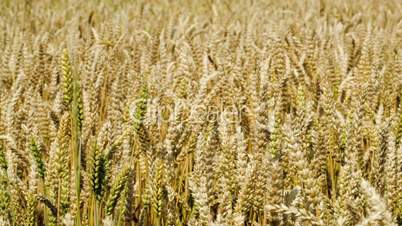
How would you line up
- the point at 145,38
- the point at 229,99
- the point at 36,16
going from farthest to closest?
the point at 36,16
the point at 145,38
the point at 229,99

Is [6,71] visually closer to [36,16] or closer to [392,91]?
[392,91]

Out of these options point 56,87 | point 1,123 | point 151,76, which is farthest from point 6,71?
point 1,123

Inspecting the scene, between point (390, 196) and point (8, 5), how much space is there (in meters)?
4.72

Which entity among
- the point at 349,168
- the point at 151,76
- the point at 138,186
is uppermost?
the point at 151,76

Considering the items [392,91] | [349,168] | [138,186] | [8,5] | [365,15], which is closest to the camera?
[349,168]

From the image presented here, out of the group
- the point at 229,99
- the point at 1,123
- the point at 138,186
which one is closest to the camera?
the point at 138,186

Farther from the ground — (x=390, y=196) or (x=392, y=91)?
(x=392, y=91)

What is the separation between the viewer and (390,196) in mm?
1043

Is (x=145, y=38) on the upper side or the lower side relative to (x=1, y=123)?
upper

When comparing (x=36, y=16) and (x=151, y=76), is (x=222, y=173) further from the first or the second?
(x=36, y=16)

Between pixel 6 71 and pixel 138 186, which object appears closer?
pixel 138 186

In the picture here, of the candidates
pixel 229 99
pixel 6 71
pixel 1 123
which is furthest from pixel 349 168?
pixel 6 71

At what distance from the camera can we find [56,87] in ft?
6.72

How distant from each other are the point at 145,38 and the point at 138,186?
1.98 m
